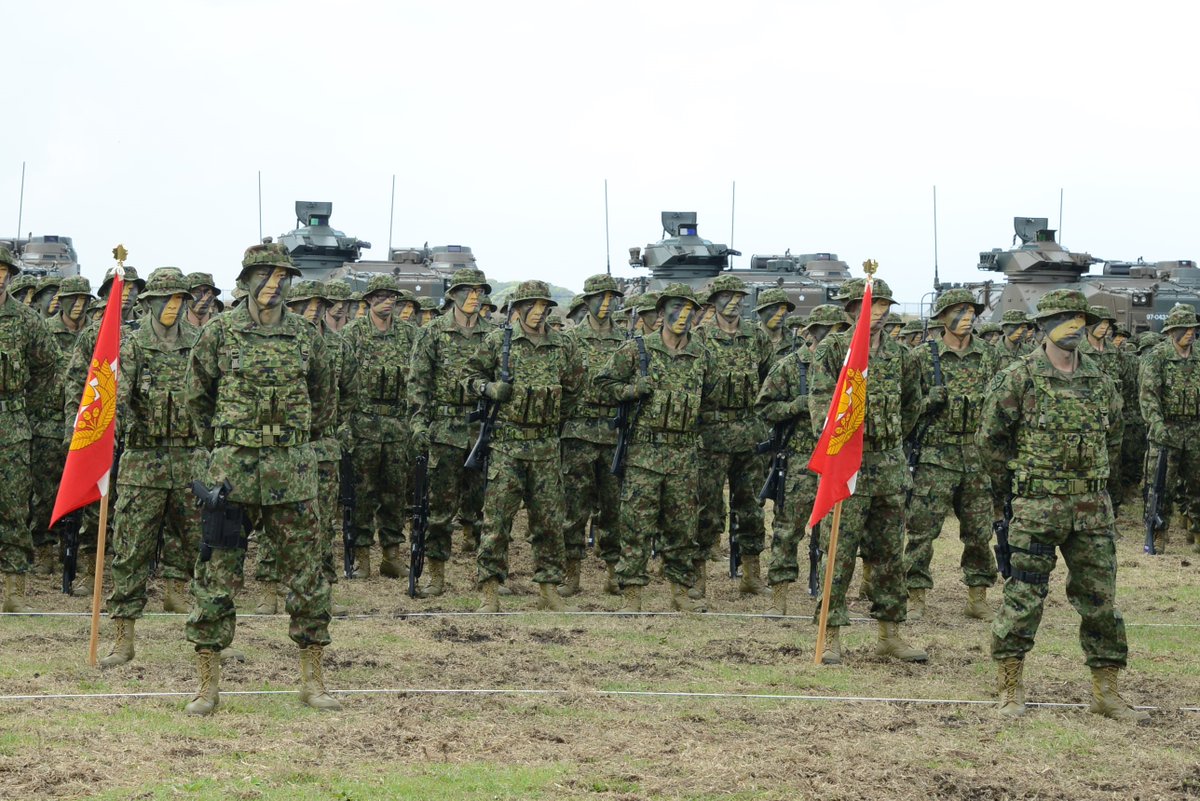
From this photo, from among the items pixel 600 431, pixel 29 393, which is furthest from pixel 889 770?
pixel 29 393

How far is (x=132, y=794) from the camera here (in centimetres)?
649

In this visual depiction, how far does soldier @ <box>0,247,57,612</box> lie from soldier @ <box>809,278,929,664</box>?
5692mm

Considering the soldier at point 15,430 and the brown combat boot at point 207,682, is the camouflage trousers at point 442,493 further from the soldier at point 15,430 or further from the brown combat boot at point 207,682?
the brown combat boot at point 207,682

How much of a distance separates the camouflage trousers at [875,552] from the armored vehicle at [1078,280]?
520 inches

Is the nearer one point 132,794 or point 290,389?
point 132,794

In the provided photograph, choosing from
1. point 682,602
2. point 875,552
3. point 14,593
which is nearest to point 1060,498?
point 875,552

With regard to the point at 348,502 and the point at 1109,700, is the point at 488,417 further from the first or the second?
the point at 1109,700

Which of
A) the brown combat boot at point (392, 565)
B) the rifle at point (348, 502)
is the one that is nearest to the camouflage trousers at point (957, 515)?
the brown combat boot at point (392, 565)

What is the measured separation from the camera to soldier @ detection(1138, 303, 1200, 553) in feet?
50.8

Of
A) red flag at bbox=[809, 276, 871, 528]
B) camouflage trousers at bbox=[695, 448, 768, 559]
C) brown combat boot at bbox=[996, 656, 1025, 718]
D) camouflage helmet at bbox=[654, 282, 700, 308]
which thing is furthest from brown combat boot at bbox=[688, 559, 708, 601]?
brown combat boot at bbox=[996, 656, 1025, 718]

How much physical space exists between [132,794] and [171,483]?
11.3ft

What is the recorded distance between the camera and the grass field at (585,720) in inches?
271

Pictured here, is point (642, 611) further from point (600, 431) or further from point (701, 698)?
point (701, 698)

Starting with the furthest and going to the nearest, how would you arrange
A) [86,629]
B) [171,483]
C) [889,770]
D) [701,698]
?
[86,629] → [171,483] → [701,698] → [889,770]
